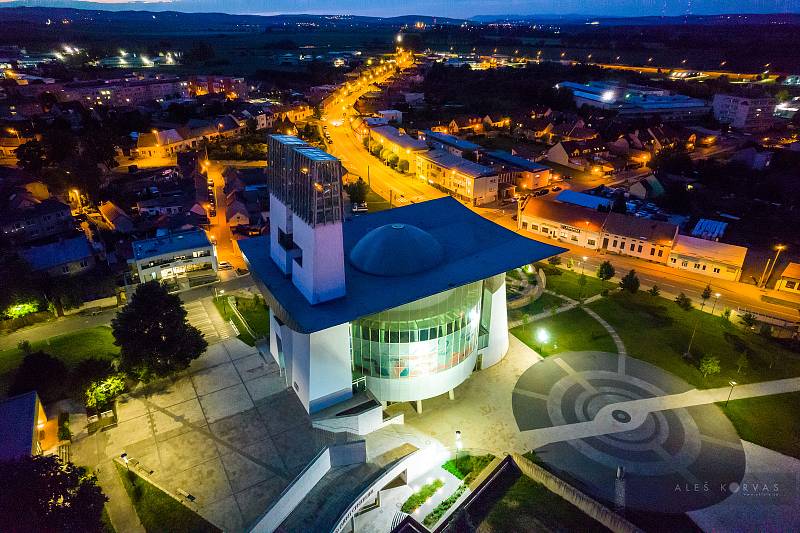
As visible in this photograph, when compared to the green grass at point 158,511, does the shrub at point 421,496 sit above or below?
below

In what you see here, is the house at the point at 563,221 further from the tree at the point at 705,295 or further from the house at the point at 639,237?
the tree at the point at 705,295

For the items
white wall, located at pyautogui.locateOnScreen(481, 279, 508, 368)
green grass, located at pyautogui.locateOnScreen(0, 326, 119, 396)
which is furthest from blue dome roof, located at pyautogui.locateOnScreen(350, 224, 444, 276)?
green grass, located at pyautogui.locateOnScreen(0, 326, 119, 396)

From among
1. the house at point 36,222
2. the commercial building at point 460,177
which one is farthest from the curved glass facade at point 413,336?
the house at point 36,222

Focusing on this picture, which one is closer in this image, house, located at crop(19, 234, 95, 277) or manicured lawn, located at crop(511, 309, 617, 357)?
manicured lawn, located at crop(511, 309, 617, 357)

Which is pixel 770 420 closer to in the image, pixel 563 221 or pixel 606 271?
pixel 606 271

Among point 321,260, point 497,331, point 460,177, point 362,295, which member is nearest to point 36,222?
point 321,260

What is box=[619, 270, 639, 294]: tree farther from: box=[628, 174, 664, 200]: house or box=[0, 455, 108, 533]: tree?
box=[0, 455, 108, 533]: tree
